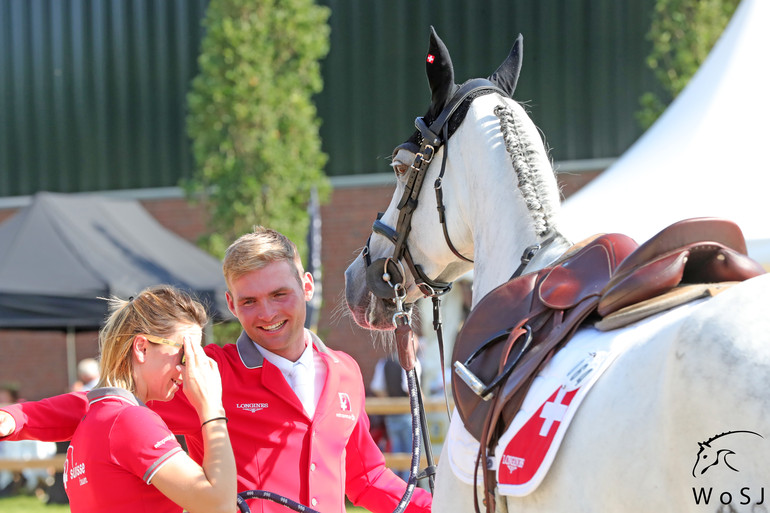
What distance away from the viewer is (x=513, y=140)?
93.7 inches

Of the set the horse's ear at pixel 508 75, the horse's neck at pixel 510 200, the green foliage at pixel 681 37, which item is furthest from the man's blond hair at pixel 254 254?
the green foliage at pixel 681 37

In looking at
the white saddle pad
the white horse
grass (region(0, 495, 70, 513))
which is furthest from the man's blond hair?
grass (region(0, 495, 70, 513))

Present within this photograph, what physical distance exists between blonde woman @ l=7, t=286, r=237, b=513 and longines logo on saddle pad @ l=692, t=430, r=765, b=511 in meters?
1.11

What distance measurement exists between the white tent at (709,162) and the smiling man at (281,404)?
338cm

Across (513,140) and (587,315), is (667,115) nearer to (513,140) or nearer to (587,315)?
(513,140)

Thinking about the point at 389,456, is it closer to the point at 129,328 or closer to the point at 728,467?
the point at 129,328

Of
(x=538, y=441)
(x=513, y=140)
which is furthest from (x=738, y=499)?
(x=513, y=140)

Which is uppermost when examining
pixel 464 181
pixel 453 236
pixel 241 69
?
pixel 241 69

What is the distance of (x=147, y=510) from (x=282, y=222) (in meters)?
7.18

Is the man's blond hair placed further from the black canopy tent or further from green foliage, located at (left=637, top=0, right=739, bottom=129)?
green foliage, located at (left=637, top=0, right=739, bottom=129)

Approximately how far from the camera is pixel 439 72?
2562mm

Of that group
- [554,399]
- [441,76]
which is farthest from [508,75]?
[554,399]

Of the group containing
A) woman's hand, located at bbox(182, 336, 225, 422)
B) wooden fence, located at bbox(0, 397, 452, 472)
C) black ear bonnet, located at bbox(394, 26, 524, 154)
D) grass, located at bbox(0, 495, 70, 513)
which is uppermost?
black ear bonnet, located at bbox(394, 26, 524, 154)

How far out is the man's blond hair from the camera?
259 centimetres
